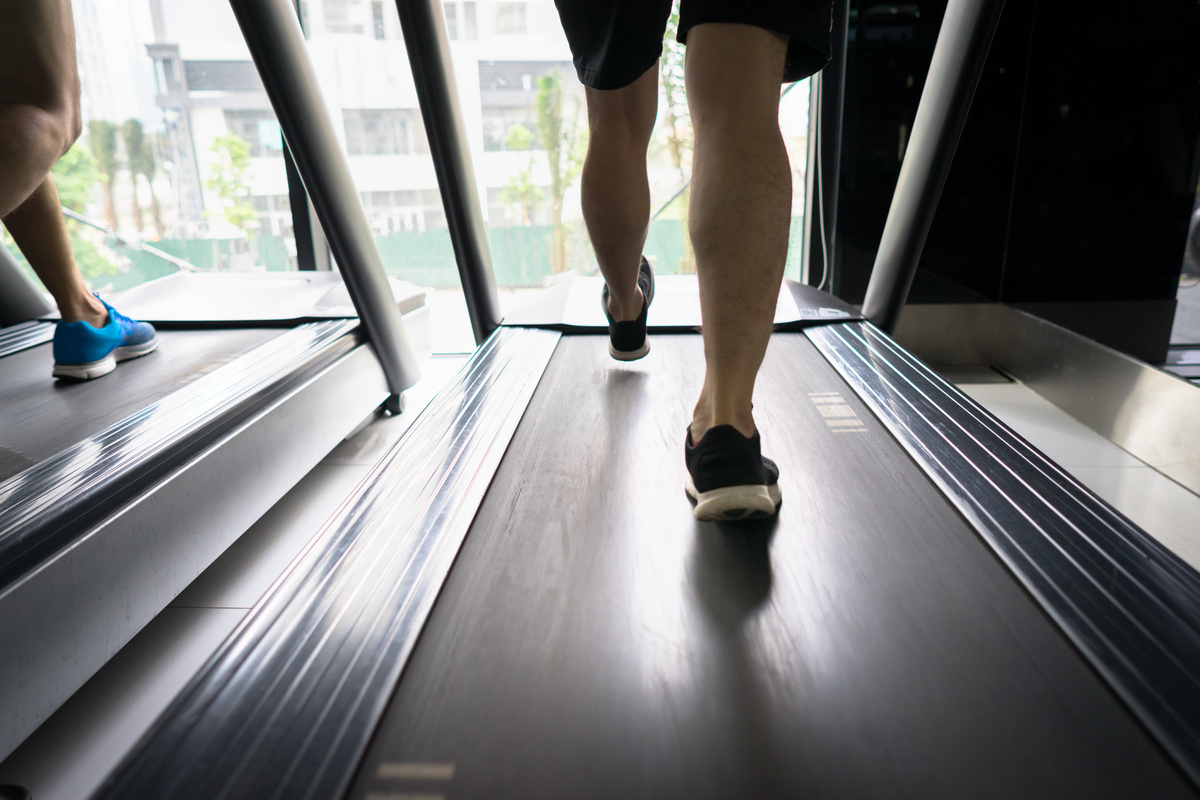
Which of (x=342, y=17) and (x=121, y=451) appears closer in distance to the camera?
(x=121, y=451)

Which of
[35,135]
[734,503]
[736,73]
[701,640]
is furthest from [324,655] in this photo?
[35,135]

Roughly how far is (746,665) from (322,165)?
154 cm

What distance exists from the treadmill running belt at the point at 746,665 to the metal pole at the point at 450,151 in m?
1.09

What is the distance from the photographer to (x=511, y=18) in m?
2.62

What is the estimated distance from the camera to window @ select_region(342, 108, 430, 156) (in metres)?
2.80

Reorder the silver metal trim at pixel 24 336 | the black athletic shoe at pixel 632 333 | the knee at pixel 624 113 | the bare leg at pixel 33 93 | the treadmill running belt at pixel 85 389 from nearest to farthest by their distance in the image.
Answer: the bare leg at pixel 33 93 < the knee at pixel 624 113 < the treadmill running belt at pixel 85 389 < the black athletic shoe at pixel 632 333 < the silver metal trim at pixel 24 336

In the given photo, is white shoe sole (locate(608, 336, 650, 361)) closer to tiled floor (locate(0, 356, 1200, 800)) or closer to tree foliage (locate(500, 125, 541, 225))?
tiled floor (locate(0, 356, 1200, 800))

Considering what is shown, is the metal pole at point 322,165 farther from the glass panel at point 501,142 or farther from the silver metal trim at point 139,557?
the glass panel at point 501,142

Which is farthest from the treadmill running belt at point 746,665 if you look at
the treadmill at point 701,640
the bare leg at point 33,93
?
the bare leg at point 33,93

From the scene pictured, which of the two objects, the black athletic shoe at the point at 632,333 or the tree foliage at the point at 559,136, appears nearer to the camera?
the black athletic shoe at the point at 632,333

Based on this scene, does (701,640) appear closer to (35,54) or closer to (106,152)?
(35,54)

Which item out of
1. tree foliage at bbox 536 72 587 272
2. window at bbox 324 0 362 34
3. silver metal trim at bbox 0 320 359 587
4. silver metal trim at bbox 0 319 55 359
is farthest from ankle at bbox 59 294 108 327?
tree foliage at bbox 536 72 587 272

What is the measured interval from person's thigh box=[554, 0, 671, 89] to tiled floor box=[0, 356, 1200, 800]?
891 millimetres

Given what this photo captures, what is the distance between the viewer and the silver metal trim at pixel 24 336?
78.8 inches
